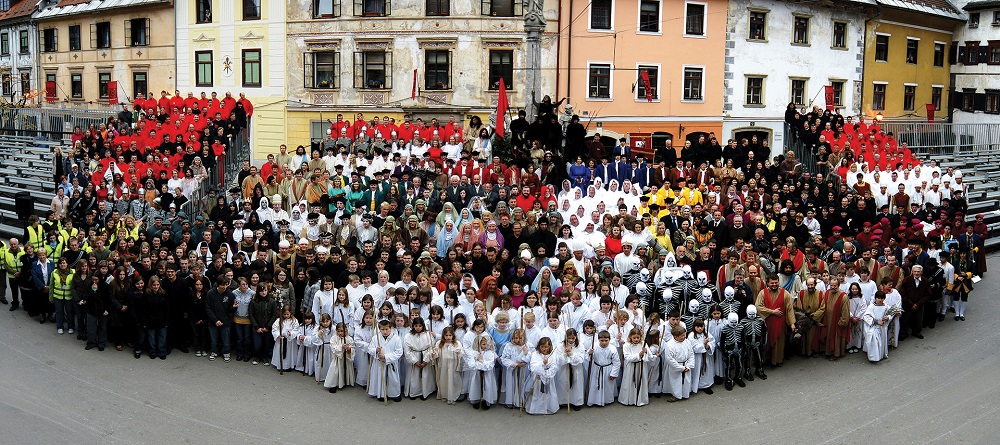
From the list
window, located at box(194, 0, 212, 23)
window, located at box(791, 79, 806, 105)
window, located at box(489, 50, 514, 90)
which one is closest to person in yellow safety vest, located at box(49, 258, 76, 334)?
window, located at box(489, 50, 514, 90)

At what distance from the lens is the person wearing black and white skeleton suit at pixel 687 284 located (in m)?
13.9

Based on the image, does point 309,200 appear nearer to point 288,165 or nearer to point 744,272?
point 288,165

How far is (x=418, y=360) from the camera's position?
12.6 m

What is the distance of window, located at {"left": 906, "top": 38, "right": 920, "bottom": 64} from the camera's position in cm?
3759

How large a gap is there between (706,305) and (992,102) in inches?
1206

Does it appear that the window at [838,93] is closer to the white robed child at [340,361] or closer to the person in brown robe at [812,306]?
the person in brown robe at [812,306]

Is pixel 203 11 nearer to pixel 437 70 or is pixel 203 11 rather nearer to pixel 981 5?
pixel 437 70

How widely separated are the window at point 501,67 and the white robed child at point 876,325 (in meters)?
19.0

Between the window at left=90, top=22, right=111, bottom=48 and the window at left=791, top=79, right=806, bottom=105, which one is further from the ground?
the window at left=90, top=22, right=111, bottom=48

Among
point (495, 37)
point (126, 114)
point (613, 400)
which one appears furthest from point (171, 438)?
point (495, 37)

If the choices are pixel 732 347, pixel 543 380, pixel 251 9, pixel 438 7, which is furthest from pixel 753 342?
pixel 251 9

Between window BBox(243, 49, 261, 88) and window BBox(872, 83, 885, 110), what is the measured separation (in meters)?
23.8

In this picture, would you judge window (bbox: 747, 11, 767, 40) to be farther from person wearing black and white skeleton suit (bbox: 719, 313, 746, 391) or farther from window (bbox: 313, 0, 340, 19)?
person wearing black and white skeleton suit (bbox: 719, 313, 746, 391)

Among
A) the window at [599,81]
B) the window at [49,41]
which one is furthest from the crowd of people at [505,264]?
the window at [49,41]
